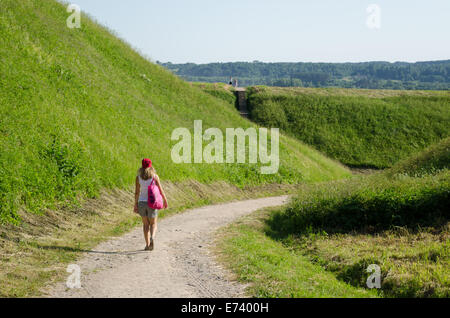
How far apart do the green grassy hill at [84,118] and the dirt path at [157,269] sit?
3.45 meters

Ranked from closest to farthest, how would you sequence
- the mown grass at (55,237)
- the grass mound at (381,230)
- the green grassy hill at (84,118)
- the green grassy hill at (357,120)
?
the mown grass at (55,237), the grass mound at (381,230), the green grassy hill at (84,118), the green grassy hill at (357,120)

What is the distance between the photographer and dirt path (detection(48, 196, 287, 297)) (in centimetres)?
926

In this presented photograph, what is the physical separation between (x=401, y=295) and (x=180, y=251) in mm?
6158

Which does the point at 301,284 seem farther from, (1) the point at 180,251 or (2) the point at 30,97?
(2) the point at 30,97

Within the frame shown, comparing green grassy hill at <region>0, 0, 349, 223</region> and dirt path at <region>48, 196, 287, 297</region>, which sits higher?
green grassy hill at <region>0, 0, 349, 223</region>

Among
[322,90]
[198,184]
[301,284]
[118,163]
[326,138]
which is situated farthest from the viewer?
[322,90]

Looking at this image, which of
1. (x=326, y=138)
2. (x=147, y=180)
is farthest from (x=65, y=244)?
(x=326, y=138)

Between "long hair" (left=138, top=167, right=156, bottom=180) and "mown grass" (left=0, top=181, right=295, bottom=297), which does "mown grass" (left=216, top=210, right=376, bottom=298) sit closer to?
"long hair" (left=138, top=167, right=156, bottom=180)

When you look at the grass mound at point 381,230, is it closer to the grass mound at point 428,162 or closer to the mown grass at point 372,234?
the mown grass at point 372,234

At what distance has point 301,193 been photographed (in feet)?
64.6

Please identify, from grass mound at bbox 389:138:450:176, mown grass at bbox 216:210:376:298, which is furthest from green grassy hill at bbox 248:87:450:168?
mown grass at bbox 216:210:376:298

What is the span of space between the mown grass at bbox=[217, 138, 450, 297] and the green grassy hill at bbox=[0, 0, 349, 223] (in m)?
6.96

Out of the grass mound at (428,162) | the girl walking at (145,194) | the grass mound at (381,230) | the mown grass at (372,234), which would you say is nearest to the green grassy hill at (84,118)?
the girl walking at (145,194)

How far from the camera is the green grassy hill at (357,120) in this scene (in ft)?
169
